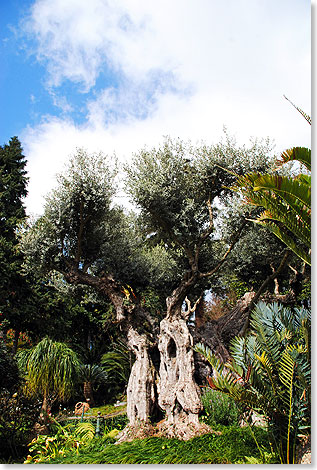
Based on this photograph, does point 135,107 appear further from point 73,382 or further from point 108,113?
point 73,382

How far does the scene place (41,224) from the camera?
8.98 m

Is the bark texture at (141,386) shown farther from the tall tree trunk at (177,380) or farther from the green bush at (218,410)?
the green bush at (218,410)

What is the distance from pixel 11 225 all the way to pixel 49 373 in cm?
779

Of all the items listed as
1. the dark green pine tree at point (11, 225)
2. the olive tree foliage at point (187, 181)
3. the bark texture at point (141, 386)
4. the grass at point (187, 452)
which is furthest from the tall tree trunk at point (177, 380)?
the dark green pine tree at point (11, 225)

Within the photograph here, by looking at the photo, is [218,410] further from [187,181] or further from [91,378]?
[91,378]

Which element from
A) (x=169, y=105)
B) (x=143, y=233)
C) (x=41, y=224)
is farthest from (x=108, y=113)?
(x=143, y=233)

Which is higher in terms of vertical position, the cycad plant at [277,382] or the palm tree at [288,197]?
the palm tree at [288,197]

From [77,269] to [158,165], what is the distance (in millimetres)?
3751

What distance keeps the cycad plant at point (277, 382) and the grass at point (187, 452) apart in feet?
1.17

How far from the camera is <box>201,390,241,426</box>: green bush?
6.50 metres

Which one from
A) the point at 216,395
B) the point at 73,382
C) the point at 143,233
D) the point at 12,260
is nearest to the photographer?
the point at 216,395

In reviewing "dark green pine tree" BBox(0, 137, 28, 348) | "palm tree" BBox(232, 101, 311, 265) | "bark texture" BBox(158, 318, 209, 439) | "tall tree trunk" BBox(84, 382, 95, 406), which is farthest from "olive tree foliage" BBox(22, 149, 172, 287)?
"palm tree" BBox(232, 101, 311, 265)

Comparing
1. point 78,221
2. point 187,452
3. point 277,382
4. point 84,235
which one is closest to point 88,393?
point 84,235

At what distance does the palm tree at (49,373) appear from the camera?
8.18 meters
